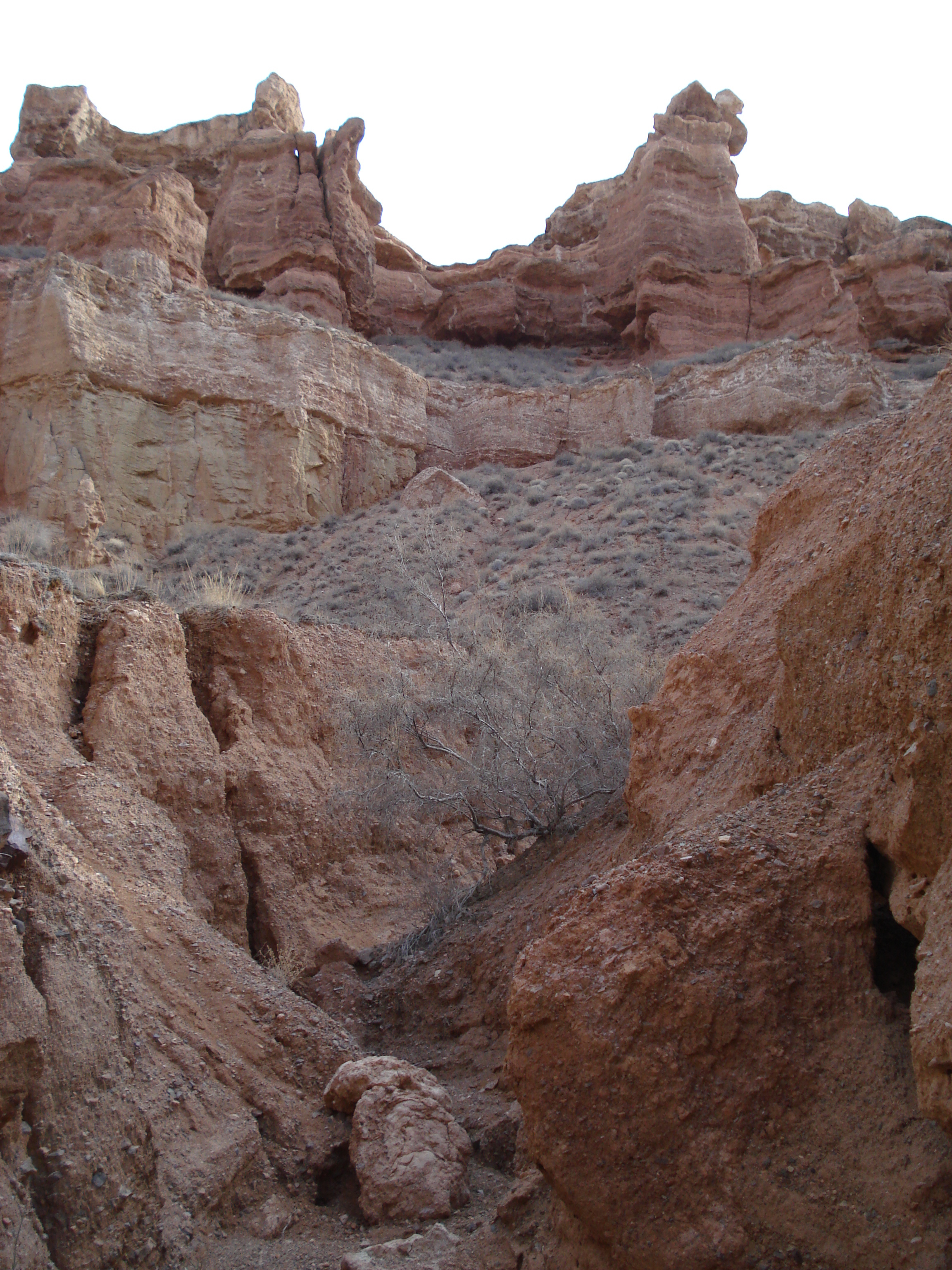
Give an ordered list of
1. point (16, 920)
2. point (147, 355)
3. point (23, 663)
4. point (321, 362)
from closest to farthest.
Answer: point (16, 920)
point (23, 663)
point (147, 355)
point (321, 362)

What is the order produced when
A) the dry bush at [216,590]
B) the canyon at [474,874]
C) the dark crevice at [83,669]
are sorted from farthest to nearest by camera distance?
the dry bush at [216,590], the dark crevice at [83,669], the canyon at [474,874]

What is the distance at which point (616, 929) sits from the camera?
4.14m

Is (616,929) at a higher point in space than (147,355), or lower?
lower

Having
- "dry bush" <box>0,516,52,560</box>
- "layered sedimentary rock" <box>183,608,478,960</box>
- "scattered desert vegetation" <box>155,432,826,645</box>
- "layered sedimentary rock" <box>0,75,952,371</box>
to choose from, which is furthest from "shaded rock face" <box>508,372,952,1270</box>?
"layered sedimentary rock" <box>0,75,952,371</box>

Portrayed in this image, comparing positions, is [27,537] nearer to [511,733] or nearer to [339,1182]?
[511,733]

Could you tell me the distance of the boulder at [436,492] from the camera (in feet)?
78.6

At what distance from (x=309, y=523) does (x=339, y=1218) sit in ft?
63.7

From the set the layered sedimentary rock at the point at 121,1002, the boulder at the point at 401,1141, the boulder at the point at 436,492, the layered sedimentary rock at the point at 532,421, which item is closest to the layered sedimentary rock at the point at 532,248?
the layered sedimentary rock at the point at 532,421

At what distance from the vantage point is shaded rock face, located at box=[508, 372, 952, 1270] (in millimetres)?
3453

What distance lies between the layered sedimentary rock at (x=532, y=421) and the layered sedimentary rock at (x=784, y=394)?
4.21 feet

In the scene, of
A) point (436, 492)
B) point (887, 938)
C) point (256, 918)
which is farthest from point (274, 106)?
point (887, 938)

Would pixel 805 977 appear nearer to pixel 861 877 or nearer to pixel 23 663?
pixel 861 877

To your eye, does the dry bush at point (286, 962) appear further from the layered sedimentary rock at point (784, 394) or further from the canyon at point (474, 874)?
the layered sedimentary rock at point (784, 394)

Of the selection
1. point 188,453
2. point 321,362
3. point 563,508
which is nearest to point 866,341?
point 563,508
